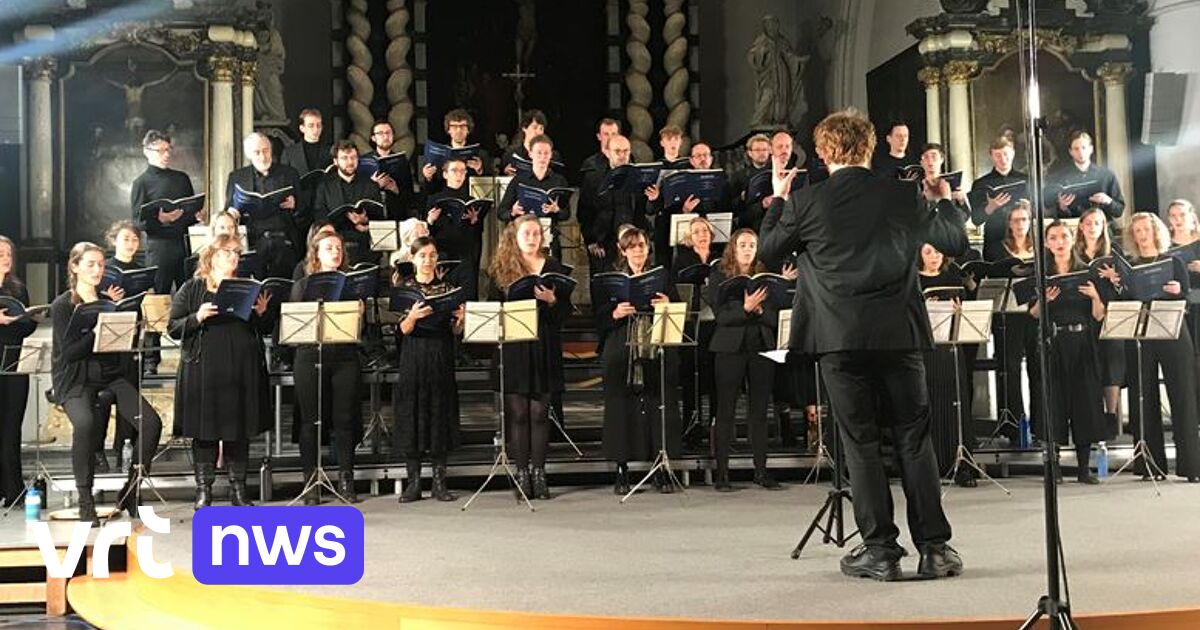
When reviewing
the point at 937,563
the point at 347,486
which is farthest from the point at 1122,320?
the point at 347,486

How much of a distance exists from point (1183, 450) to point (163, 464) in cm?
620

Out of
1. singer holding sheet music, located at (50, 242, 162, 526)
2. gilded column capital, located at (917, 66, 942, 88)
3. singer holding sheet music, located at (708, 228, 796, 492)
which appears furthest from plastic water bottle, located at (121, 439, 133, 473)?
gilded column capital, located at (917, 66, 942, 88)

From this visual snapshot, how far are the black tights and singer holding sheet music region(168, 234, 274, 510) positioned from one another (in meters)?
1.33

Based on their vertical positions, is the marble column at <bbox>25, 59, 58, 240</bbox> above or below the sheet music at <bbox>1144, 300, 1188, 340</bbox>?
above

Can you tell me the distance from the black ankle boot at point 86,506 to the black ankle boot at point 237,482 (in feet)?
2.23

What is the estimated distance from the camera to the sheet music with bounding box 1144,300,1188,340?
301 inches

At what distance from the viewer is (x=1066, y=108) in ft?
41.5

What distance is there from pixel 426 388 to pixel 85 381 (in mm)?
1770

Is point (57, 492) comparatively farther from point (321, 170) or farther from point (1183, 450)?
point (1183, 450)

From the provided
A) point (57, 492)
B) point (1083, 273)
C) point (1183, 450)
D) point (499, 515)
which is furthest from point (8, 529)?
point (1183, 450)

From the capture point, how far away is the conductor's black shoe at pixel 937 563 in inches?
188

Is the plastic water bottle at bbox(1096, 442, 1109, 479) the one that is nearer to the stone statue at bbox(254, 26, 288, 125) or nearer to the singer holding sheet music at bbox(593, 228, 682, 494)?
the singer holding sheet music at bbox(593, 228, 682, 494)

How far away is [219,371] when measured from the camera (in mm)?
6996

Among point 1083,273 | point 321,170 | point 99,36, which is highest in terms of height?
point 99,36
